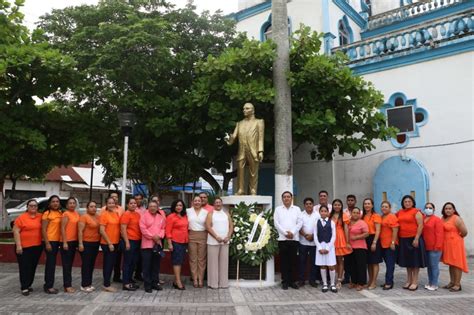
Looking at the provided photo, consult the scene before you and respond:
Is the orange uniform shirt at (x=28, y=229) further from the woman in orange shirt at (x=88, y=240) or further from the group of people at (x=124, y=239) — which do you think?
the woman in orange shirt at (x=88, y=240)

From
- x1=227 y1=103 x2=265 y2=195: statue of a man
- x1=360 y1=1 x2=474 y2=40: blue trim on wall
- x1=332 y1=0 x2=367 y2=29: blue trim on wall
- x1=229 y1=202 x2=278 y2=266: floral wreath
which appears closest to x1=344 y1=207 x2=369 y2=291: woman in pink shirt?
x1=229 y1=202 x2=278 y2=266: floral wreath

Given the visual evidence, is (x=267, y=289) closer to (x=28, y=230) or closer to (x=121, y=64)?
(x=28, y=230)

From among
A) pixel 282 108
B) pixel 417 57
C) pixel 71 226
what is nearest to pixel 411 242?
pixel 282 108

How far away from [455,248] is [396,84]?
244 inches

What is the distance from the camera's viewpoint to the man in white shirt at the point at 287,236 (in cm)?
780

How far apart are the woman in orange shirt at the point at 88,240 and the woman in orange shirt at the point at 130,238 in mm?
441

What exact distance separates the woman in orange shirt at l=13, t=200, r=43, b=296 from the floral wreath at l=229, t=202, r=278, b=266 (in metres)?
3.18

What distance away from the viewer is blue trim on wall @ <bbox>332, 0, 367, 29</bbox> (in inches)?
603

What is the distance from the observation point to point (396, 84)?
12.6 meters

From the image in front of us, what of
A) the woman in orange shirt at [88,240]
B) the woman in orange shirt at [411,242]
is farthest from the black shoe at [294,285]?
A: the woman in orange shirt at [88,240]

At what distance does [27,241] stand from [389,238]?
19.3ft

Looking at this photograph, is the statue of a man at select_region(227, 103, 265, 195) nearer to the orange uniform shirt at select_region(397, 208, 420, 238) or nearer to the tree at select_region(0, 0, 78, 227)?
the orange uniform shirt at select_region(397, 208, 420, 238)

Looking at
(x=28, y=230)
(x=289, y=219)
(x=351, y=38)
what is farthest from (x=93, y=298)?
(x=351, y=38)

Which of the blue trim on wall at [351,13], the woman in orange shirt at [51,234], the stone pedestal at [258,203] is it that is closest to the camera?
the woman in orange shirt at [51,234]
